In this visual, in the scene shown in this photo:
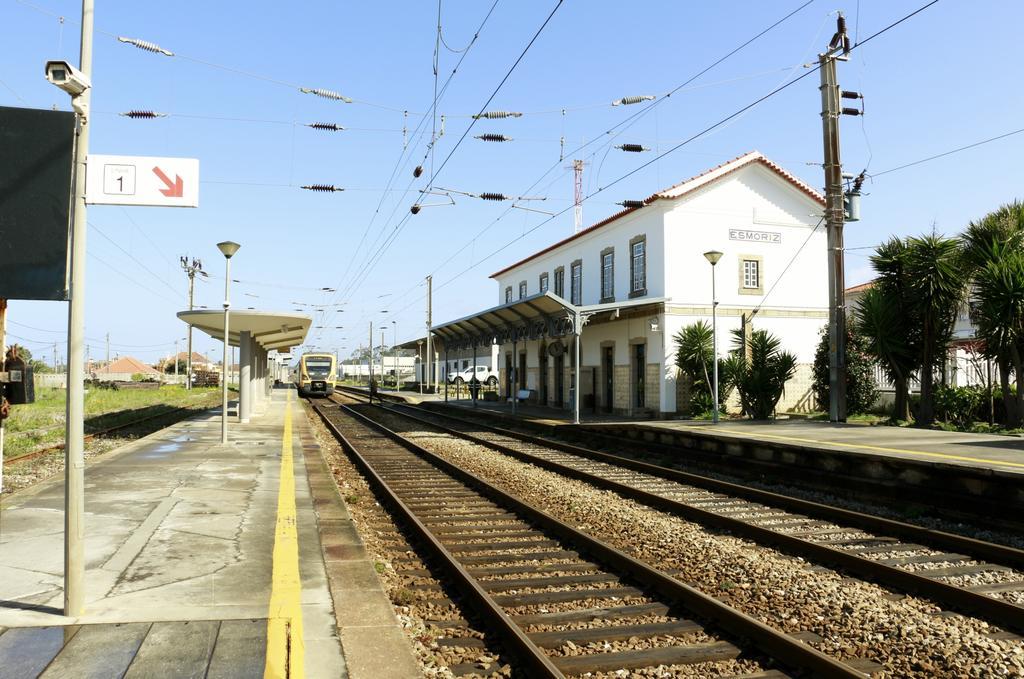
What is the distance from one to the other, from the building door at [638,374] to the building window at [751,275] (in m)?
4.02

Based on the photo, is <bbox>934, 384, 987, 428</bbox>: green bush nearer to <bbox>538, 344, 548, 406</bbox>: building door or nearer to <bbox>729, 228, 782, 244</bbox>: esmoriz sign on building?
<bbox>729, 228, 782, 244</bbox>: esmoriz sign on building

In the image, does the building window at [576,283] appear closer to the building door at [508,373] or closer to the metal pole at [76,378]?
the building door at [508,373]

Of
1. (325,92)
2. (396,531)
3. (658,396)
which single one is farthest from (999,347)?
(325,92)

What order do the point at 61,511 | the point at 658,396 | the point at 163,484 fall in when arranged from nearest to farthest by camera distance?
the point at 61,511, the point at 163,484, the point at 658,396

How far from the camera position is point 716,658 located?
4.49 meters

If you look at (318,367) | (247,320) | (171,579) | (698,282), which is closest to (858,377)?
(698,282)

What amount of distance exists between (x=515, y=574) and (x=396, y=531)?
98.0 inches

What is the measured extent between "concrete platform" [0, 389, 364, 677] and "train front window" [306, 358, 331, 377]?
132ft

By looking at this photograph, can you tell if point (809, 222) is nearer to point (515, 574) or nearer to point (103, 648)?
point (515, 574)

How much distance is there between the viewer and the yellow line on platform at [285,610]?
3832 millimetres

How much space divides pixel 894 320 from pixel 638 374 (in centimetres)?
986

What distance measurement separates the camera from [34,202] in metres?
4.29

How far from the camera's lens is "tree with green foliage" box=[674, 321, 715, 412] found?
23.6 meters

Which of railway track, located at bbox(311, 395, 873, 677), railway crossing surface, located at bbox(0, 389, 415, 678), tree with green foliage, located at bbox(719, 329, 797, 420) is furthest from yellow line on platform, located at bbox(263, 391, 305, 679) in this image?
tree with green foliage, located at bbox(719, 329, 797, 420)
